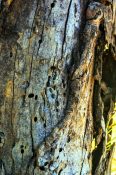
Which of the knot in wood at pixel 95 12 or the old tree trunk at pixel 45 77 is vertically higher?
the knot in wood at pixel 95 12

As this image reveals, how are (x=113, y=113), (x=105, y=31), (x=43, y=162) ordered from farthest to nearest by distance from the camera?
1. (x=113, y=113)
2. (x=105, y=31)
3. (x=43, y=162)

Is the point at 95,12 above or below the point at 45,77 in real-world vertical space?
above

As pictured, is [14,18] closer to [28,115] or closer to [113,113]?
[28,115]

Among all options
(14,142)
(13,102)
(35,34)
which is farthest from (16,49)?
(14,142)

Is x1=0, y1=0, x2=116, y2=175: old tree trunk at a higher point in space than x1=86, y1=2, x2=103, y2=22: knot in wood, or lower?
lower
